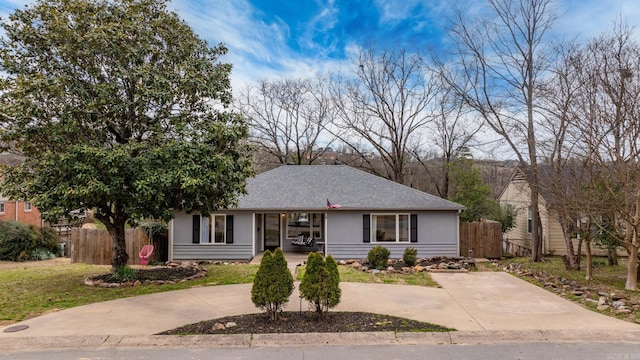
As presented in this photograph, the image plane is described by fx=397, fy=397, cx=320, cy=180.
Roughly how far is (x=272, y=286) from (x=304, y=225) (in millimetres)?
11324

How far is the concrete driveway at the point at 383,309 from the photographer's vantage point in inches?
262

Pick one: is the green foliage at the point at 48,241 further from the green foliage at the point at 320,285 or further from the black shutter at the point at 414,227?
the green foliage at the point at 320,285

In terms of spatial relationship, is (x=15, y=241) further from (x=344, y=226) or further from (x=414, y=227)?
(x=414, y=227)

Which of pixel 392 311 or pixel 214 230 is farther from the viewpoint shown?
pixel 214 230

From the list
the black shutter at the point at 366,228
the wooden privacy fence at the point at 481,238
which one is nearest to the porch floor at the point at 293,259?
the black shutter at the point at 366,228

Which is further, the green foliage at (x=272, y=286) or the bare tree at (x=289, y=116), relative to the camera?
the bare tree at (x=289, y=116)

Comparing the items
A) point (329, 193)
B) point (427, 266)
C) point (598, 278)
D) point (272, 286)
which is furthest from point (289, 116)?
point (272, 286)

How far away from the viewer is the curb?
19.3ft

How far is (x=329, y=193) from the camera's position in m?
16.8

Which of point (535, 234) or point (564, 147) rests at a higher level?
point (564, 147)

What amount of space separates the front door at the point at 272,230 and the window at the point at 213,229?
253 cm

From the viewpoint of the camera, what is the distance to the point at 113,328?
21.6 feet

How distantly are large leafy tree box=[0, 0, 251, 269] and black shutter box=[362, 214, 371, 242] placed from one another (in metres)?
6.86

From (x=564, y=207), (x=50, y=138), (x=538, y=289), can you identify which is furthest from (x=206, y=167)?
(x=564, y=207)
